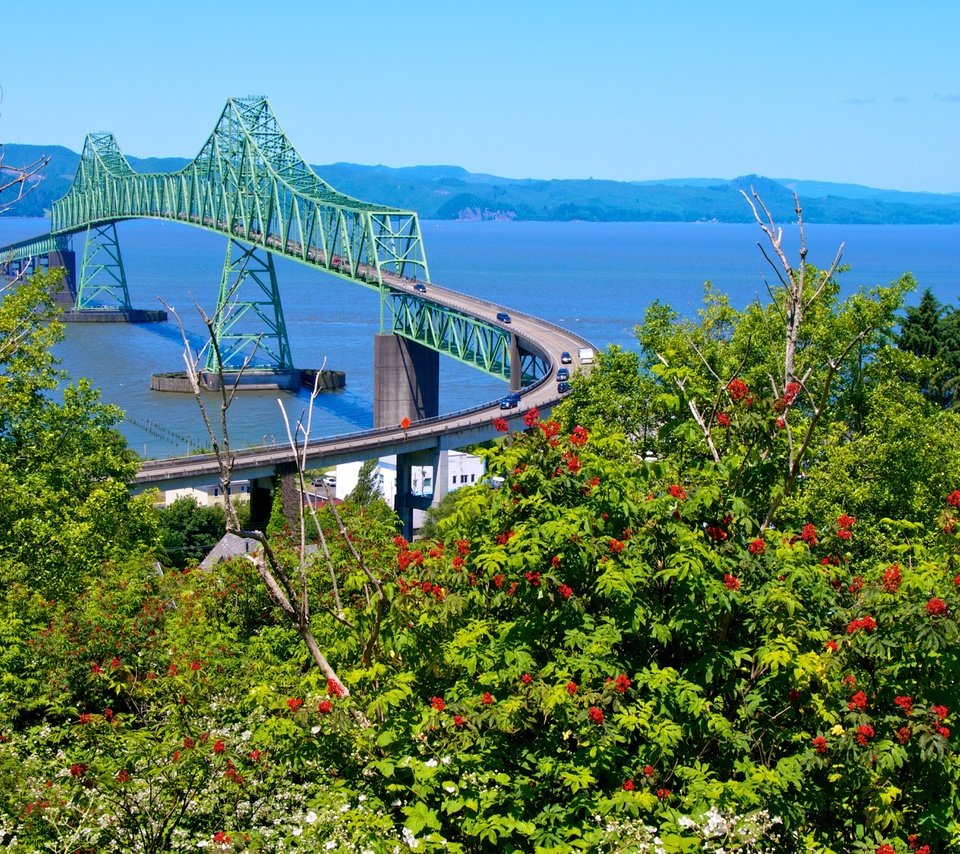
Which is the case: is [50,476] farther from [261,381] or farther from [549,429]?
[261,381]

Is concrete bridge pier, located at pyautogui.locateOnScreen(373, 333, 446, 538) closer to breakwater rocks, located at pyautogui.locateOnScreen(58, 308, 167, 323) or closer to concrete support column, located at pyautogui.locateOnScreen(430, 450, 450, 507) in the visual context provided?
concrete support column, located at pyautogui.locateOnScreen(430, 450, 450, 507)

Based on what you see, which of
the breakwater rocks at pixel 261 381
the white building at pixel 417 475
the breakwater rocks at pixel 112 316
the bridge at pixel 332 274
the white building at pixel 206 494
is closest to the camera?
the bridge at pixel 332 274

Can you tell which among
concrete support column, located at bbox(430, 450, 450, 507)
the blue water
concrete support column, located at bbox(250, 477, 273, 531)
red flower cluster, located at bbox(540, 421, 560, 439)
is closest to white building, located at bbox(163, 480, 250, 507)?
A: the blue water

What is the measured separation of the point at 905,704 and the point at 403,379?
63204mm

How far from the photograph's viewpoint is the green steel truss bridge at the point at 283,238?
2677 inches

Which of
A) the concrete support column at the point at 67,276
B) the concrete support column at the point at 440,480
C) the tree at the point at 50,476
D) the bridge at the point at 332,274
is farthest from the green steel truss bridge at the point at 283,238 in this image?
the tree at the point at 50,476

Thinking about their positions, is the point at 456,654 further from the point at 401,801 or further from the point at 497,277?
the point at 497,277

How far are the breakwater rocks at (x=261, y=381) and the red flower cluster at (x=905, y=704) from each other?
67971 mm

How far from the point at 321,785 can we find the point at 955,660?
13.0 ft

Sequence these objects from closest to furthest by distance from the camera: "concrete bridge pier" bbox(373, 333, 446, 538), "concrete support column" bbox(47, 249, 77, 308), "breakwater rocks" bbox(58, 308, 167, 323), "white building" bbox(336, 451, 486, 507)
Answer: "white building" bbox(336, 451, 486, 507) < "concrete bridge pier" bbox(373, 333, 446, 538) < "breakwater rocks" bbox(58, 308, 167, 323) < "concrete support column" bbox(47, 249, 77, 308)

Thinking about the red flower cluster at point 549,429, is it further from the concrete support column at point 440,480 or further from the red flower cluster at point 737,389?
the concrete support column at point 440,480

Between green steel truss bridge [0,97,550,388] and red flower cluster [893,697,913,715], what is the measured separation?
51.8m

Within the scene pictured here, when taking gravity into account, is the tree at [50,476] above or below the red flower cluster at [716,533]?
below

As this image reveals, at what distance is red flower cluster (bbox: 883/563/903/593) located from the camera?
24.0 feet
